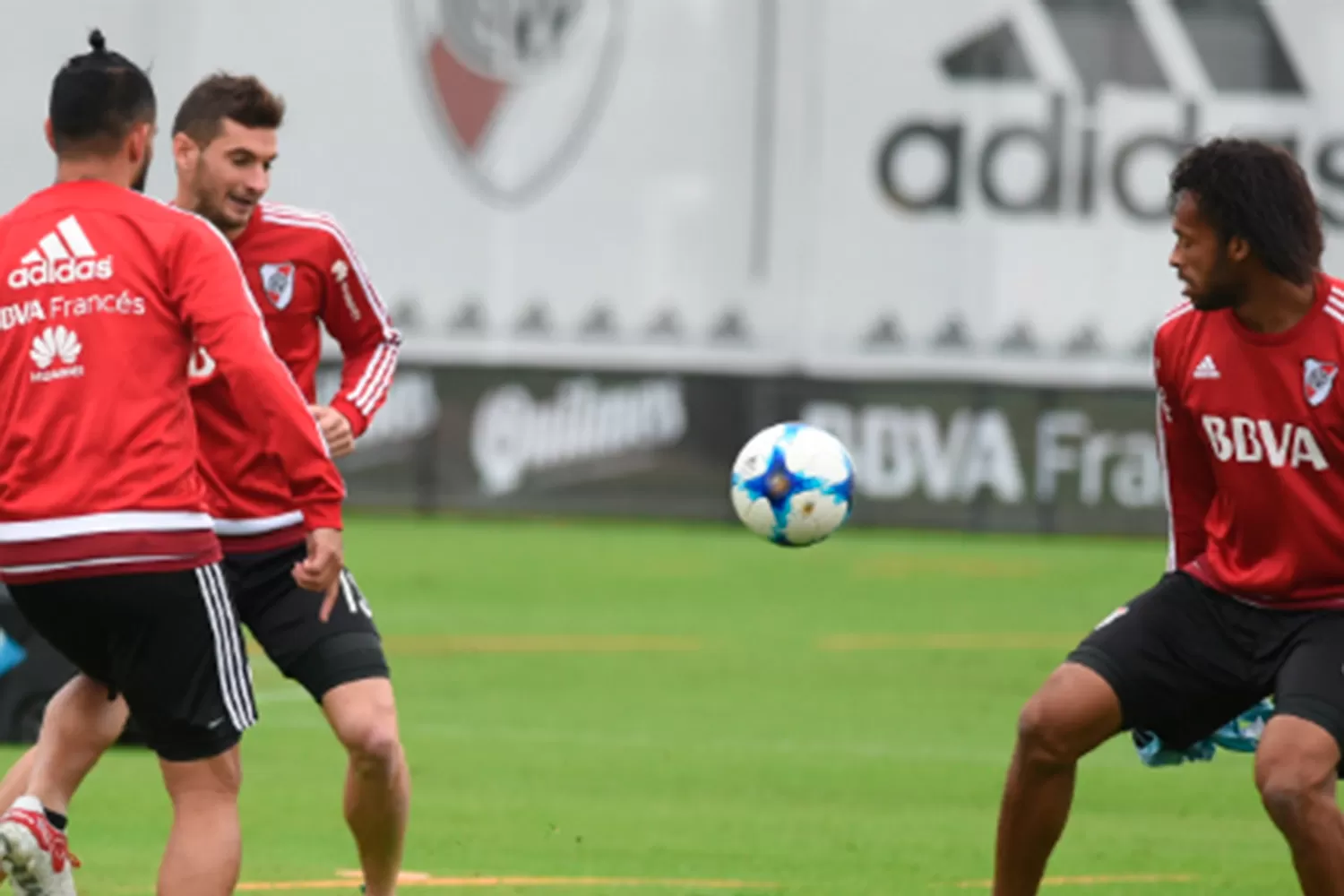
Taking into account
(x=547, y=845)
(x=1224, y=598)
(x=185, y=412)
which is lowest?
(x=547, y=845)

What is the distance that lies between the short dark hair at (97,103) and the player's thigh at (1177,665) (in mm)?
2933

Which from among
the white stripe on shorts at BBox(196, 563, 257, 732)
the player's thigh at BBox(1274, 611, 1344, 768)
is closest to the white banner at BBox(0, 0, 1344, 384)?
the player's thigh at BBox(1274, 611, 1344, 768)

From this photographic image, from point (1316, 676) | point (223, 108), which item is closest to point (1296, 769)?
point (1316, 676)

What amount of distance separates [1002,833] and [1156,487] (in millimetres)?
16325

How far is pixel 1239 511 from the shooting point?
23.4 feet

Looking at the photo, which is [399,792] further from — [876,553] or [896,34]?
[896,34]

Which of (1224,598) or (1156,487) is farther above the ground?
(1224,598)

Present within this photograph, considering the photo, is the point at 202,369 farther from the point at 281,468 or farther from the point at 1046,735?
the point at 1046,735

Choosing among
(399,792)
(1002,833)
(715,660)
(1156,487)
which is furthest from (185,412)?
(1156,487)

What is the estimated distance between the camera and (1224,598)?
7.23 metres

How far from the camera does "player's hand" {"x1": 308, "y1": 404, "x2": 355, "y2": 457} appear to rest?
25.0ft

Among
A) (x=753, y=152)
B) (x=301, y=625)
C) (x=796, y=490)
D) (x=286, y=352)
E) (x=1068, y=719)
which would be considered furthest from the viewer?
(x=753, y=152)

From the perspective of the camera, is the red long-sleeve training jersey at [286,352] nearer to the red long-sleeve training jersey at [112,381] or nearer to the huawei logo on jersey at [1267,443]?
the red long-sleeve training jersey at [112,381]

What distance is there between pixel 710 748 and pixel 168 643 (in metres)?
5.83
